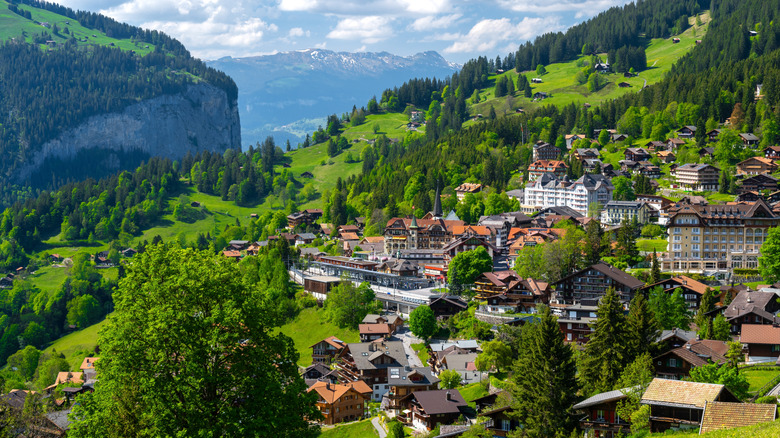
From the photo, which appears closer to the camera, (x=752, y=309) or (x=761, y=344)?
(x=761, y=344)

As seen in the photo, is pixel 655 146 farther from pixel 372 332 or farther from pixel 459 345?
pixel 459 345

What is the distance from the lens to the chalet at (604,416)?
144 ft

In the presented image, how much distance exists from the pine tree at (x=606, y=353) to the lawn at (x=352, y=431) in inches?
775

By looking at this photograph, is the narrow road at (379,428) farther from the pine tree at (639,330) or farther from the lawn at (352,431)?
the pine tree at (639,330)

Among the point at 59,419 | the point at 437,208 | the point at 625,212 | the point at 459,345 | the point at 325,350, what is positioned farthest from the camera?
the point at 437,208

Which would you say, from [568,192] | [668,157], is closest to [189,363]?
[568,192]

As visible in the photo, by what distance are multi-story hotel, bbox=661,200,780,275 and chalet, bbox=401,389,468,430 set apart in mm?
44265

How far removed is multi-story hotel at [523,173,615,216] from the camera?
128 m

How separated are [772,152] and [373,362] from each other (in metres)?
87.7

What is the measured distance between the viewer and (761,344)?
61438mm

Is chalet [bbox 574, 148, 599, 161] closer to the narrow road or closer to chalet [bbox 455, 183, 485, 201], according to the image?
chalet [bbox 455, 183, 485, 201]

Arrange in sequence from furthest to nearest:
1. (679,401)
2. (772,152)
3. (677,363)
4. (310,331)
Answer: (772,152) < (310,331) < (677,363) < (679,401)

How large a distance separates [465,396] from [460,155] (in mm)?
101920

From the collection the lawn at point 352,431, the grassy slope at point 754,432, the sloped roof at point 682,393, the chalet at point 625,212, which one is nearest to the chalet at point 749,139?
the chalet at point 625,212
